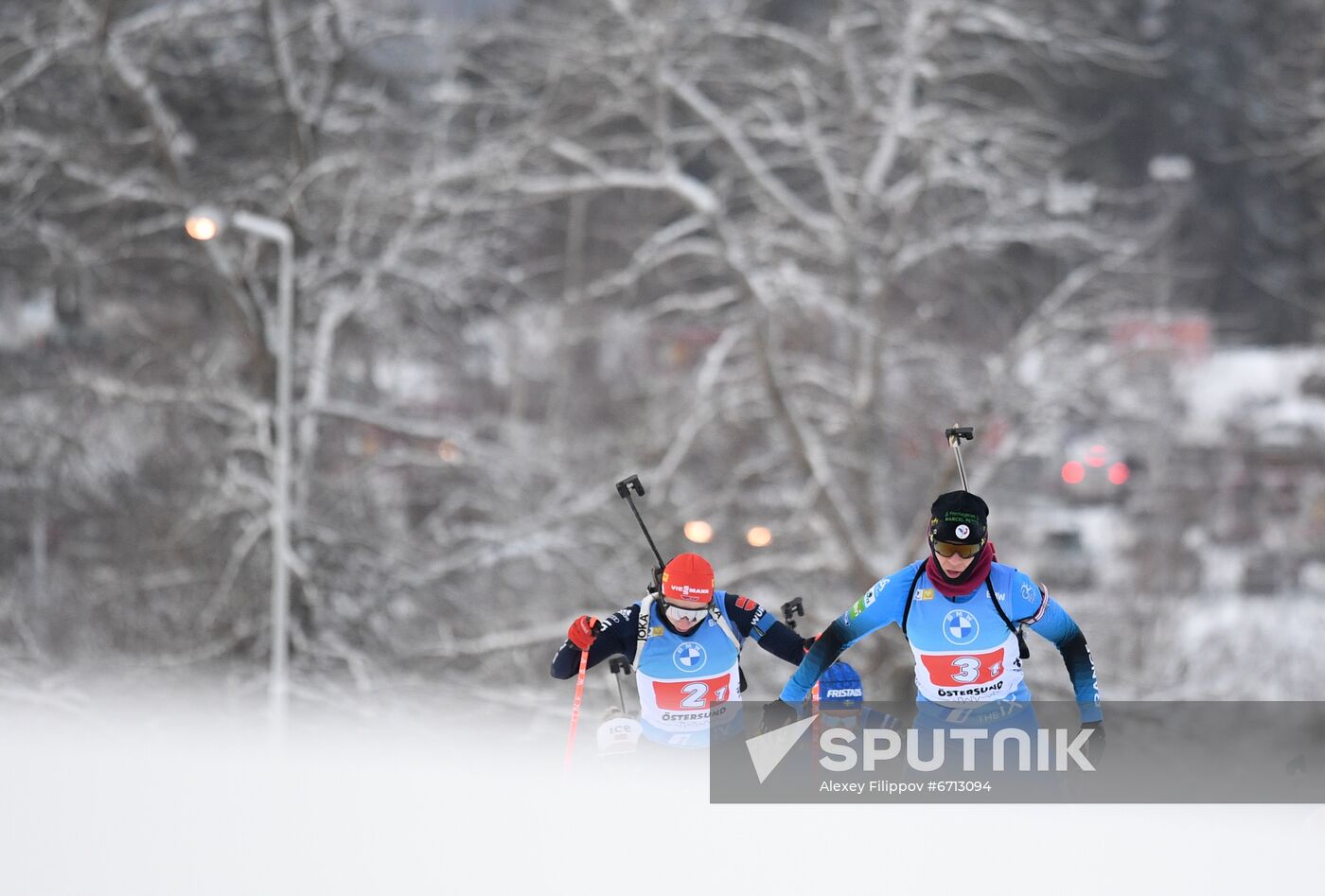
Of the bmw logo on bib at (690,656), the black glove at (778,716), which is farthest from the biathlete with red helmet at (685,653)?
the black glove at (778,716)

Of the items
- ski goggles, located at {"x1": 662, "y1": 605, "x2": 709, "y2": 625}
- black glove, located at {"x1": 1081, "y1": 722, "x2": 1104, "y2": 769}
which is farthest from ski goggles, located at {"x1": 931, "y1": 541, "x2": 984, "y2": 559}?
ski goggles, located at {"x1": 662, "y1": 605, "x2": 709, "y2": 625}

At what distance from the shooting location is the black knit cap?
6.13 meters

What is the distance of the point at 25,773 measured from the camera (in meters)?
8.18

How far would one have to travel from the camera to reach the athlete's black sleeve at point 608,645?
23.0 ft

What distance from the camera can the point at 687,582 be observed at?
22.3ft

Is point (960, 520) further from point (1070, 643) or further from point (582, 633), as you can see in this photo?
point (582, 633)

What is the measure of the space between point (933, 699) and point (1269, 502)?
28490 mm

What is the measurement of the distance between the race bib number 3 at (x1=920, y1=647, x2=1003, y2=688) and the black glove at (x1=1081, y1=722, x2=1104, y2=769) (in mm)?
462

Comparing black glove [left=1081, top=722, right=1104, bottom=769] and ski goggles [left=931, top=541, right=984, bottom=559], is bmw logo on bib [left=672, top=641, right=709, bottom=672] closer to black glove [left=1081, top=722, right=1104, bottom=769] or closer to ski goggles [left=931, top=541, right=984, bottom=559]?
ski goggles [left=931, top=541, right=984, bottom=559]

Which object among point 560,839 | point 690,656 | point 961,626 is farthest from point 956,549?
point 560,839

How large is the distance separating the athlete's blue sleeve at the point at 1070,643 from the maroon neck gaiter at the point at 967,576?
0.96ft

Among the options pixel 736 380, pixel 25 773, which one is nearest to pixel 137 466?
pixel 736 380

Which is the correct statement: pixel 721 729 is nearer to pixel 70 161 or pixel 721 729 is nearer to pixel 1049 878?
pixel 1049 878

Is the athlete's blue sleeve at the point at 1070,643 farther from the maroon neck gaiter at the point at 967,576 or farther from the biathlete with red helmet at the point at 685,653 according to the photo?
the biathlete with red helmet at the point at 685,653
